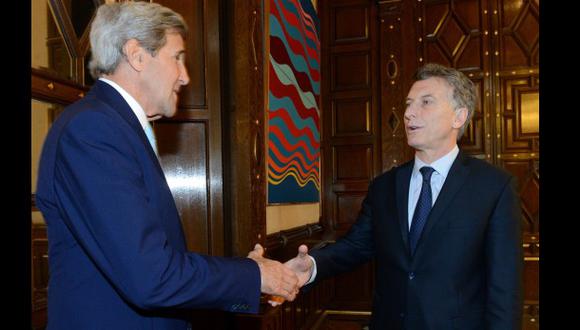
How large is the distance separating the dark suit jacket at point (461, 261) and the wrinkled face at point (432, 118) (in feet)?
0.46

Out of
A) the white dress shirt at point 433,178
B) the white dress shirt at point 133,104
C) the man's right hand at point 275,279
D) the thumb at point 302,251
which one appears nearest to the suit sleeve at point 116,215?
the white dress shirt at point 133,104

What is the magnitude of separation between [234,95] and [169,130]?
45 cm

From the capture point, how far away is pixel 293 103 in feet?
13.4

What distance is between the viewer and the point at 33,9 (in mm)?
1657

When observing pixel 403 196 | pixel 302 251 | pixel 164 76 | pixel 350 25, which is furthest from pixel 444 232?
pixel 350 25

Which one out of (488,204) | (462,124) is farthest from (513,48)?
(488,204)

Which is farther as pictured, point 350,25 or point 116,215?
point 350,25

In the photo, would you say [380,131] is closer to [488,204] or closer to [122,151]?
[488,204]

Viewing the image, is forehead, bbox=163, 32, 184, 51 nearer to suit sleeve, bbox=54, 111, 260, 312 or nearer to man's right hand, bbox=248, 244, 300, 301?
suit sleeve, bbox=54, 111, 260, 312

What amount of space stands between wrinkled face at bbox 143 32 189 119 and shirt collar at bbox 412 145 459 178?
1071 millimetres

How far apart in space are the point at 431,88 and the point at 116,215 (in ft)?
4.92

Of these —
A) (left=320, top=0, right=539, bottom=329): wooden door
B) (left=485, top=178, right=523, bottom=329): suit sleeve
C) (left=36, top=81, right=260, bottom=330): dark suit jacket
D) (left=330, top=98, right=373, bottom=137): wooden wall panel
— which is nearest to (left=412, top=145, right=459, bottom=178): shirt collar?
(left=485, top=178, right=523, bottom=329): suit sleeve

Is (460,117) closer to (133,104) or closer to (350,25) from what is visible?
(133,104)

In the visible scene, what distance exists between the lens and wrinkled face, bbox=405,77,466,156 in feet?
6.82
